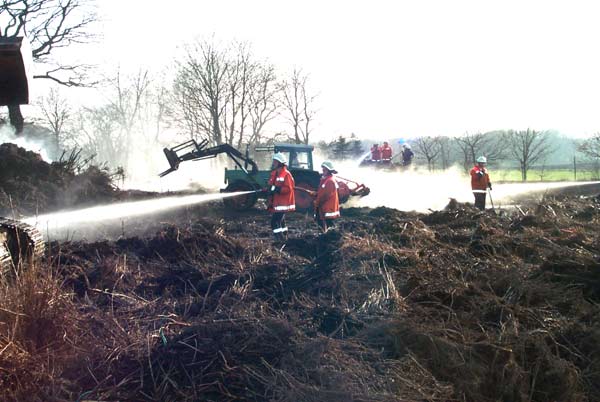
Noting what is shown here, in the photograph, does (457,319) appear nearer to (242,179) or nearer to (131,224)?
(131,224)

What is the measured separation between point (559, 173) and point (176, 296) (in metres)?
36.1

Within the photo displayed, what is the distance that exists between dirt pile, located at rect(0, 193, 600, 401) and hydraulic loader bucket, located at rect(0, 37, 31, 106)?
2.09m

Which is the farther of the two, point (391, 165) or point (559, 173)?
point (559, 173)


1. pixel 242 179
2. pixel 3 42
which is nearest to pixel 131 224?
pixel 242 179

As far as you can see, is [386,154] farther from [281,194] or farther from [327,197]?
[281,194]

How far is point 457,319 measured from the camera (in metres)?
4.83

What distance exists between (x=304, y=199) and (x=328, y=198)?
515cm

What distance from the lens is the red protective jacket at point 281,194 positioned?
10.5m

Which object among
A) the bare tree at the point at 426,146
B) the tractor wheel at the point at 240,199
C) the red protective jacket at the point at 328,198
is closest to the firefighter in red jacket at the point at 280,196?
the red protective jacket at the point at 328,198

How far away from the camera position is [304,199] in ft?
52.5

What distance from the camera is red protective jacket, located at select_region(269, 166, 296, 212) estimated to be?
1047 cm

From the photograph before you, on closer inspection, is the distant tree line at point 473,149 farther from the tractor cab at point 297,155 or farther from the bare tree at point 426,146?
the tractor cab at point 297,155

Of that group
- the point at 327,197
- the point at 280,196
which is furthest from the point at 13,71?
the point at 327,197

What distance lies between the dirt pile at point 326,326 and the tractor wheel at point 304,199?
815cm
